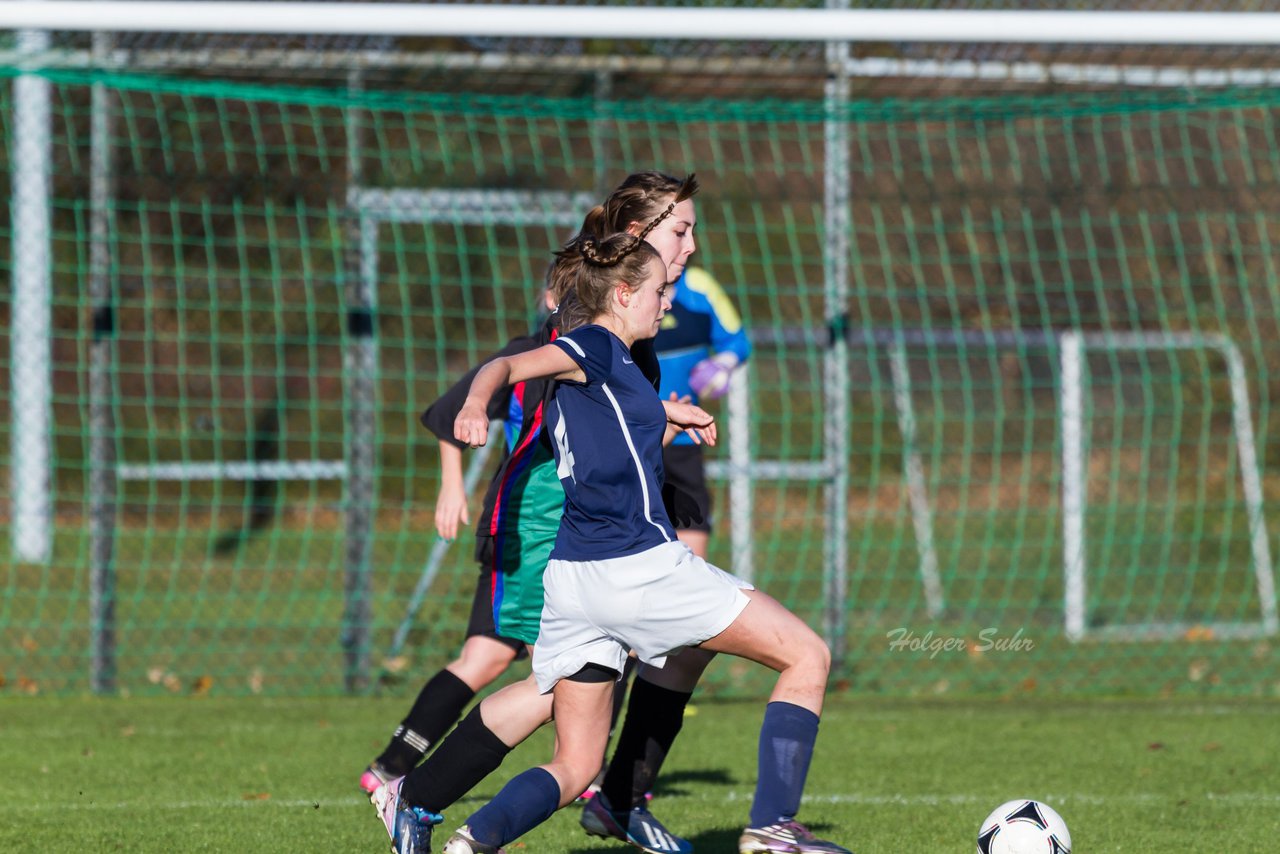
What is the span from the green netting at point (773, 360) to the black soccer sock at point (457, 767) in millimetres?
3820

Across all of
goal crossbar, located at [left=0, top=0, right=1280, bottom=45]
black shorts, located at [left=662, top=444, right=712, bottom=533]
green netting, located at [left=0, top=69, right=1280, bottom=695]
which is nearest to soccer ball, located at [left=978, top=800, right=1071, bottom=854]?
black shorts, located at [left=662, top=444, right=712, bottom=533]

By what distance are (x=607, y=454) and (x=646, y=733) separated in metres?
0.96

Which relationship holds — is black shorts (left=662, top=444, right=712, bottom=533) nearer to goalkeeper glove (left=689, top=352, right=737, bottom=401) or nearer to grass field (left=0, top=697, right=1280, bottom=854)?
goalkeeper glove (left=689, top=352, right=737, bottom=401)

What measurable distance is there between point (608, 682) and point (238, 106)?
898 centimetres

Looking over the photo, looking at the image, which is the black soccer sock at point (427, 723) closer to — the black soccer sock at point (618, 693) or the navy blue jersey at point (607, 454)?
the black soccer sock at point (618, 693)

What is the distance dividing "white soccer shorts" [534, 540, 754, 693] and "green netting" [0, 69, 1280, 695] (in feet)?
13.3

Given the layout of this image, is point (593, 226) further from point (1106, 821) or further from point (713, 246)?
point (713, 246)

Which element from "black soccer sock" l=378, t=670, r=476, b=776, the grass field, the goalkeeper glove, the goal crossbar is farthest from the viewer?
the goal crossbar

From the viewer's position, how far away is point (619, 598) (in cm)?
327

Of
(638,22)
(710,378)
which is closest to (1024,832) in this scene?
(710,378)

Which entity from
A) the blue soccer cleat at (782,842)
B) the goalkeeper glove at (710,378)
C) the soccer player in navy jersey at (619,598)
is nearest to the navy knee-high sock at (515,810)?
the soccer player in navy jersey at (619,598)

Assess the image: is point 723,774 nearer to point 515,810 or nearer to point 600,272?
point 515,810

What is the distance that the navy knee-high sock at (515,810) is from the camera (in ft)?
10.8

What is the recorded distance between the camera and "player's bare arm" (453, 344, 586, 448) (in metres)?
3.00
